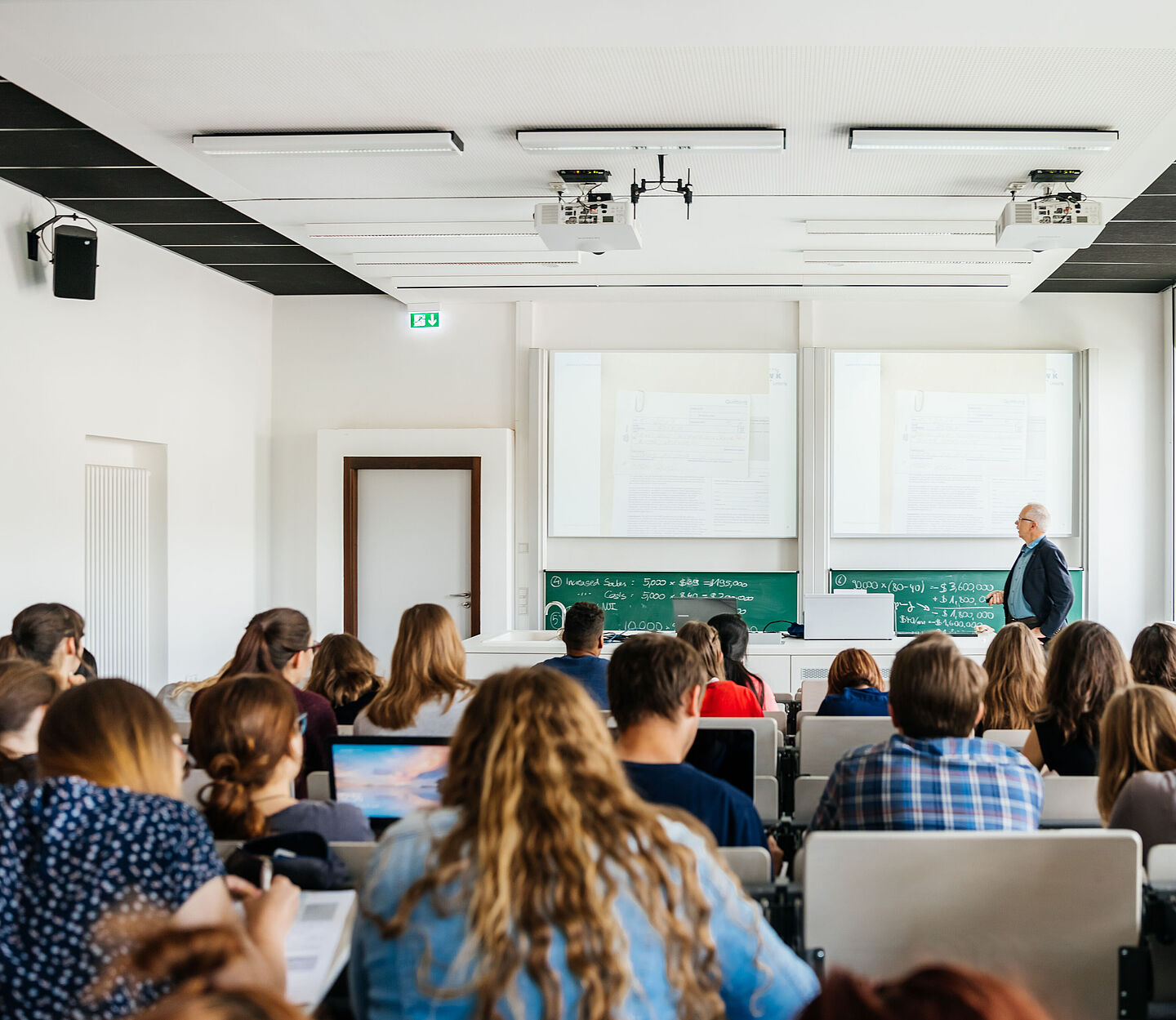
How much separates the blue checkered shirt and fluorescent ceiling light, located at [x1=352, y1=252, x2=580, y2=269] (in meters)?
5.00

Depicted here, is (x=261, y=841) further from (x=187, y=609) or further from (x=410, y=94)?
(x=187, y=609)

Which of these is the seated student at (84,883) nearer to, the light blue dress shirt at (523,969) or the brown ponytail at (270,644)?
the light blue dress shirt at (523,969)

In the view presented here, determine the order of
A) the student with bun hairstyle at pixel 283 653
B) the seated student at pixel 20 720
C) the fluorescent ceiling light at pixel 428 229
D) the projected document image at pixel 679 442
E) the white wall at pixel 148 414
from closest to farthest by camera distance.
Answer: the seated student at pixel 20 720, the student with bun hairstyle at pixel 283 653, the white wall at pixel 148 414, the fluorescent ceiling light at pixel 428 229, the projected document image at pixel 679 442

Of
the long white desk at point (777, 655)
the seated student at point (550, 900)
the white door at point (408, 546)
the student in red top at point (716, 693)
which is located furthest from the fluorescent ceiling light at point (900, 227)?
the seated student at point (550, 900)

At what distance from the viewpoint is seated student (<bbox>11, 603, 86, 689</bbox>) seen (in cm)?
392

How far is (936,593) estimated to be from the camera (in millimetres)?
8102

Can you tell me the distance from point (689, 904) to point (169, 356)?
6689 millimetres

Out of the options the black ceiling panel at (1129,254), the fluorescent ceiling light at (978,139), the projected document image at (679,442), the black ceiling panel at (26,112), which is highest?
the black ceiling panel at (26,112)

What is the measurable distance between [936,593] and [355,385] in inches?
186

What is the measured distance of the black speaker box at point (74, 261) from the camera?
5594 millimetres

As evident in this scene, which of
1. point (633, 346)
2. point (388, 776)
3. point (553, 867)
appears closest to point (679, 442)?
point (633, 346)

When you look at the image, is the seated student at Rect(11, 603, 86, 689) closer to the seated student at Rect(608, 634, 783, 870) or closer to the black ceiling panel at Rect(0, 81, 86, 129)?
the black ceiling panel at Rect(0, 81, 86, 129)

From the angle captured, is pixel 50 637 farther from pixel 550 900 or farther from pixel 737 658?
pixel 550 900

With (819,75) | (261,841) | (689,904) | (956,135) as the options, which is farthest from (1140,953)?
(956,135)
